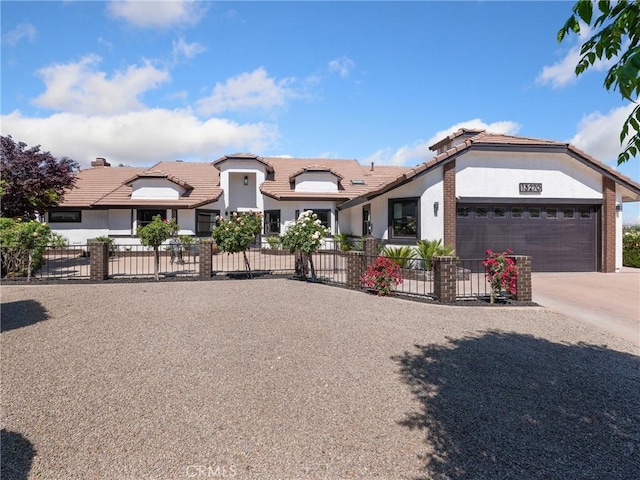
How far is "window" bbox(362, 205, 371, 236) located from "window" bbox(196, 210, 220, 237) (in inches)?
385

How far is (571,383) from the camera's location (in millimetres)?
4289

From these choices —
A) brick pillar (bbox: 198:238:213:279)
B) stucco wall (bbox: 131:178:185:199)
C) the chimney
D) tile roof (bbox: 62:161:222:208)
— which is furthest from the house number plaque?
the chimney

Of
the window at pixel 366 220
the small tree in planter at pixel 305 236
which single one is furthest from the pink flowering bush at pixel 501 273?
the window at pixel 366 220

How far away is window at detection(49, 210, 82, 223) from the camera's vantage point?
867 inches

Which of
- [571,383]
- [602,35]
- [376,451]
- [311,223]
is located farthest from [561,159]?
[376,451]

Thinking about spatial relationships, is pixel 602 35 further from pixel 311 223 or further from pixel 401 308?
pixel 311 223

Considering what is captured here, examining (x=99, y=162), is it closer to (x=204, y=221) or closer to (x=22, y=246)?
(x=204, y=221)

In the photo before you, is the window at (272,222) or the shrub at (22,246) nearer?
the shrub at (22,246)

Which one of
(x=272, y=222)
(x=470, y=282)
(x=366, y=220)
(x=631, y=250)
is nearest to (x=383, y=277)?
(x=470, y=282)

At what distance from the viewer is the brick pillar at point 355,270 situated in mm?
10219

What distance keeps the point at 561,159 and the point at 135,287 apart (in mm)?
16536

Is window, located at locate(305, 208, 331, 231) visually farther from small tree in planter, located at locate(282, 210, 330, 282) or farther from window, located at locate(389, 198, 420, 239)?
small tree in planter, located at locate(282, 210, 330, 282)

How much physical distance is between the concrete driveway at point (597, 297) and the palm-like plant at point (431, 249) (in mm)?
2871

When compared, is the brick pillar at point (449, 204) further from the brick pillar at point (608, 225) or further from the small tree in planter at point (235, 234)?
the small tree in planter at point (235, 234)
